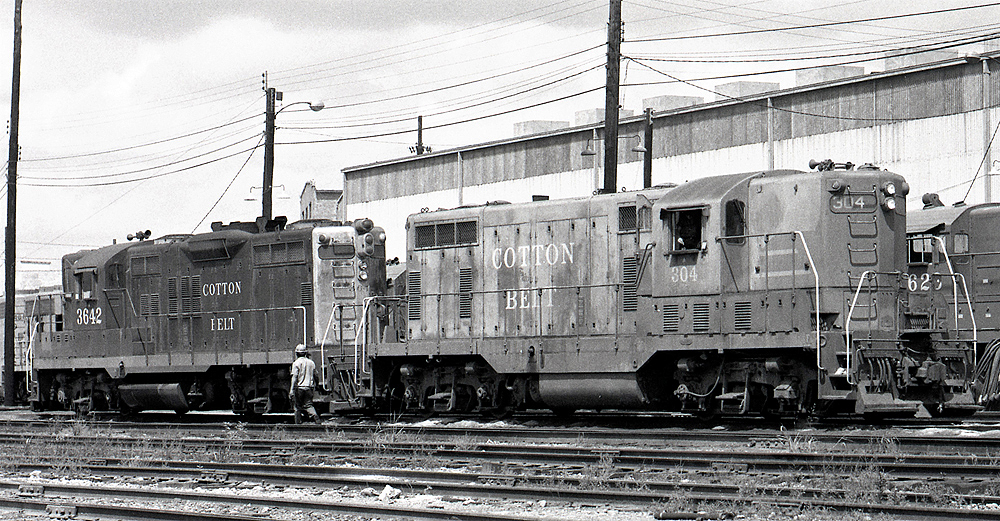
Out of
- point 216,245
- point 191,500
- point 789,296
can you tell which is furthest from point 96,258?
point 789,296

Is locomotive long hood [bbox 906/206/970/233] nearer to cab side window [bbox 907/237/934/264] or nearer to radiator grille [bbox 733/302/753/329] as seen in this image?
cab side window [bbox 907/237/934/264]

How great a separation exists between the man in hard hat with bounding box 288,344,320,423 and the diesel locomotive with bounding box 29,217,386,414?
3.02 ft

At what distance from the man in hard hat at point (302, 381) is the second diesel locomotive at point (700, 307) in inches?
52.7

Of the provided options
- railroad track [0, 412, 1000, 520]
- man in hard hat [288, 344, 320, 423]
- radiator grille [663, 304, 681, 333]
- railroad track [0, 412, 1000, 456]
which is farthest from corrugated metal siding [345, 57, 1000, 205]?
man in hard hat [288, 344, 320, 423]

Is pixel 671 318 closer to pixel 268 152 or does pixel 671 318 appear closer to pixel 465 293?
pixel 465 293

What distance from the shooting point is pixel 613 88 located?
23.9 meters

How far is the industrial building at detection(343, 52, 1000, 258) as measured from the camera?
3181 centimetres

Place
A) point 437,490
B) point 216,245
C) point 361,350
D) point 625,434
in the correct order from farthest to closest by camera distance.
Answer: point 216,245 → point 361,350 → point 625,434 → point 437,490

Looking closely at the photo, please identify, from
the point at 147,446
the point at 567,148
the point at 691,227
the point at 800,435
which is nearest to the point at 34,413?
the point at 147,446

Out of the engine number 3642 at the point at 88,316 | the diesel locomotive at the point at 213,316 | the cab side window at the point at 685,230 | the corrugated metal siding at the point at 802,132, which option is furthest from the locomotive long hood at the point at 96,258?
the corrugated metal siding at the point at 802,132

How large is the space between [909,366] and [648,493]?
6.20 metres

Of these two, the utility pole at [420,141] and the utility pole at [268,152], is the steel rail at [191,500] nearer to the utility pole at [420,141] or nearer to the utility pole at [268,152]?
the utility pole at [268,152]

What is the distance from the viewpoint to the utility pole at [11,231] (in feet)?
95.2

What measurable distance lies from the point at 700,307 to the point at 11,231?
68.3 feet
